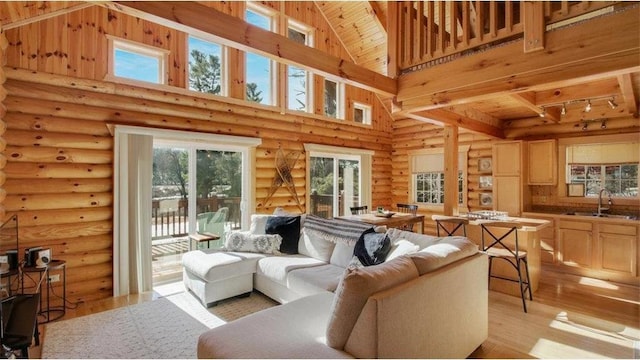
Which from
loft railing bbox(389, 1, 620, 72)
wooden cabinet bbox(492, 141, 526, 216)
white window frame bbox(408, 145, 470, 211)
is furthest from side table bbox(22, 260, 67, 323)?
wooden cabinet bbox(492, 141, 526, 216)

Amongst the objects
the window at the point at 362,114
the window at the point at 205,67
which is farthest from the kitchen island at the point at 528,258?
the window at the point at 205,67

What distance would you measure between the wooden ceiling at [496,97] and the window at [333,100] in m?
0.84

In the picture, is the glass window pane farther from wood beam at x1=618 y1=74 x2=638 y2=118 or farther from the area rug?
wood beam at x1=618 y1=74 x2=638 y2=118

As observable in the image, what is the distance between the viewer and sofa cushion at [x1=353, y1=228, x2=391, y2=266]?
2988 mm

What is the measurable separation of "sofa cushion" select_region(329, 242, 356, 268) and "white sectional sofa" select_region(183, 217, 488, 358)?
0.24 meters

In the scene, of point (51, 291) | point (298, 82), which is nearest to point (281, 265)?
point (51, 291)

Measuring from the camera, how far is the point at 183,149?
466cm

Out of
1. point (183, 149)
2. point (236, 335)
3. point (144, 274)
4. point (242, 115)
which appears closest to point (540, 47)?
point (236, 335)

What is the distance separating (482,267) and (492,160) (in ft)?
13.2

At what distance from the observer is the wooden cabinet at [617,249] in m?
4.33

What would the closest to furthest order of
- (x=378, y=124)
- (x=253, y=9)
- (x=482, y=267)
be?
1. (x=482, y=267)
2. (x=253, y=9)
3. (x=378, y=124)

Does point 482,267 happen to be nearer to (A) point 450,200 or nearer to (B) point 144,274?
(A) point 450,200

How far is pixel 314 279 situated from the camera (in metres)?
3.05

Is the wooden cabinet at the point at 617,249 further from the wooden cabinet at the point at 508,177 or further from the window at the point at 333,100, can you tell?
the window at the point at 333,100
